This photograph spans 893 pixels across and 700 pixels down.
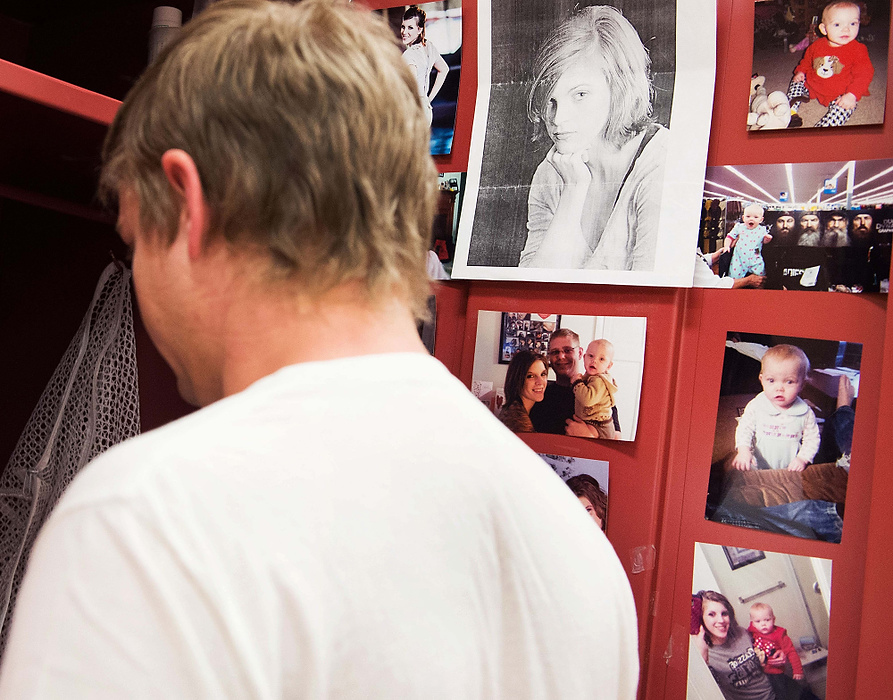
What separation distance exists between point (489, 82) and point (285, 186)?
21.6 inches

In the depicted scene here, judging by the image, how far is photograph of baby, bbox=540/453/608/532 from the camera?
82cm

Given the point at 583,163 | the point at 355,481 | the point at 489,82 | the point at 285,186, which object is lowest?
the point at 355,481

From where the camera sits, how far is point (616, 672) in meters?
0.47

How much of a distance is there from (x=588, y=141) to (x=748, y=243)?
207mm

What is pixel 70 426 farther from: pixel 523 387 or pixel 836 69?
pixel 836 69

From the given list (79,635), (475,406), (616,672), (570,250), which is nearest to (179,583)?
(79,635)

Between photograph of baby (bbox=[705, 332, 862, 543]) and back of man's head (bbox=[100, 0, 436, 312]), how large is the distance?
456mm

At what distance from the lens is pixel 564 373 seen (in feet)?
2.76

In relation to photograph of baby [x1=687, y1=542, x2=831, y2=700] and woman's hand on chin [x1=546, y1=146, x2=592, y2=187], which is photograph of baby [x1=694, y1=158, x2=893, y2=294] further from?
photograph of baby [x1=687, y1=542, x2=831, y2=700]

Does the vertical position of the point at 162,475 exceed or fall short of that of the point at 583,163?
it falls short

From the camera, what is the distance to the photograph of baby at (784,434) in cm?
73

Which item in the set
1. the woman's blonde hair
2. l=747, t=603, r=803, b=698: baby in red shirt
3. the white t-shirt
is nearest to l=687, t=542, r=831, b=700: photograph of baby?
l=747, t=603, r=803, b=698: baby in red shirt

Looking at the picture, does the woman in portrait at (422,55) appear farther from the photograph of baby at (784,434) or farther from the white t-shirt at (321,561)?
the white t-shirt at (321,561)

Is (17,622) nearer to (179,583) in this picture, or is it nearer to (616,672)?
(179,583)
